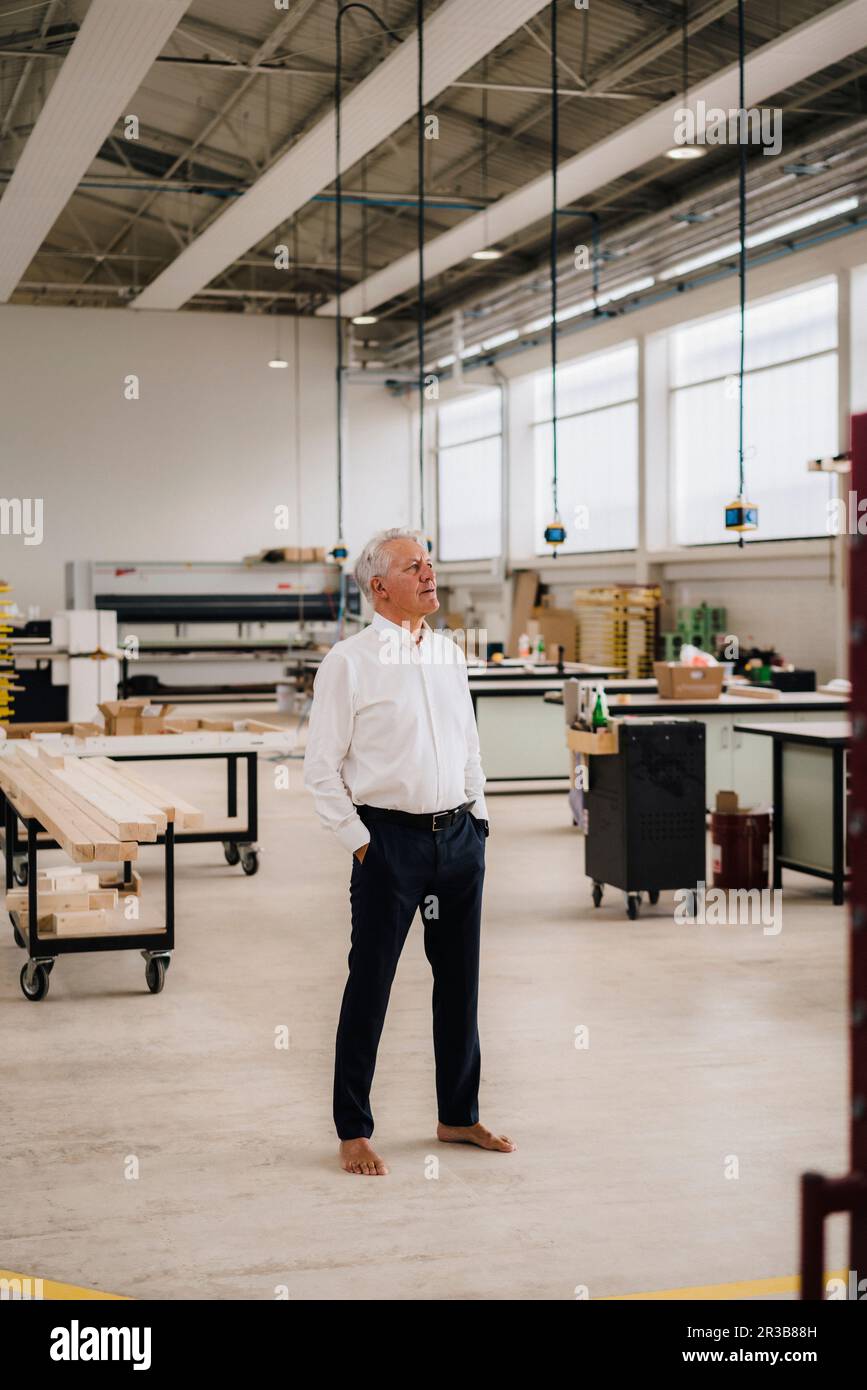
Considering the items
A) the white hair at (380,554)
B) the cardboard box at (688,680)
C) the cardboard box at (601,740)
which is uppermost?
the white hair at (380,554)

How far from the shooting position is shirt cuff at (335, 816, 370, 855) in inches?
141

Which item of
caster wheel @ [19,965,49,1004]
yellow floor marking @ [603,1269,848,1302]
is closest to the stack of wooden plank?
caster wheel @ [19,965,49,1004]

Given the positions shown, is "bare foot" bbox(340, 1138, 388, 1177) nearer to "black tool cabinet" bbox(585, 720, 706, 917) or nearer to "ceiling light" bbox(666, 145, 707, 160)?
"black tool cabinet" bbox(585, 720, 706, 917)

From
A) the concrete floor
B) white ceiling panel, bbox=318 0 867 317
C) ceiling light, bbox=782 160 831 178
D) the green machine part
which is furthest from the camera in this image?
the green machine part

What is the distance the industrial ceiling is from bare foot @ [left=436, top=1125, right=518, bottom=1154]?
7.58 metres

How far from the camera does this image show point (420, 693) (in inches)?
147

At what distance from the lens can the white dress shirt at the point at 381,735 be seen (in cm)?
365

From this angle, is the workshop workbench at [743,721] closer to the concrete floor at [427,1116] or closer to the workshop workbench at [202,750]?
the concrete floor at [427,1116]

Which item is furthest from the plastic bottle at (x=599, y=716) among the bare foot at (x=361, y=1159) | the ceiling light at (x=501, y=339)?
the ceiling light at (x=501, y=339)

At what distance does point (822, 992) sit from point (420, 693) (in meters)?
2.80

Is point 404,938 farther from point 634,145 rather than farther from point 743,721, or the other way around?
point 634,145

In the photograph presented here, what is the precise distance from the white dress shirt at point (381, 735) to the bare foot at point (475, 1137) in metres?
0.91
